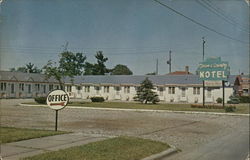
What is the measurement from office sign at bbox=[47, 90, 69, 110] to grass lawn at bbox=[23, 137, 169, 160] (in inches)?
43.8

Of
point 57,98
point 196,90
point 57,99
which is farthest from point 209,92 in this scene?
point 57,98

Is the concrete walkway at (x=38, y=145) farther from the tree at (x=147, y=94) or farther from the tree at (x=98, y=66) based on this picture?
the tree at (x=147, y=94)

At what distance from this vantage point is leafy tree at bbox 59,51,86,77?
434 centimetres

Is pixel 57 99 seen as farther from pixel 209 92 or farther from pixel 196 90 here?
pixel 196 90

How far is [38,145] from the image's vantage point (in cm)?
614

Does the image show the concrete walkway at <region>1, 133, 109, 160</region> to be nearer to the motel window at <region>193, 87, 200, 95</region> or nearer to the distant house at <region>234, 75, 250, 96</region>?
the distant house at <region>234, 75, 250, 96</region>

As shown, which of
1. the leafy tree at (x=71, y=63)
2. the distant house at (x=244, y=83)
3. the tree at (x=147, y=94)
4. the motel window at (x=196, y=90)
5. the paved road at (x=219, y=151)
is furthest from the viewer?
the motel window at (x=196, y=90)

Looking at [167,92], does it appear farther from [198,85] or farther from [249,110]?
[249,110]

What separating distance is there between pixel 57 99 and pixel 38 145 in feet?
3.30

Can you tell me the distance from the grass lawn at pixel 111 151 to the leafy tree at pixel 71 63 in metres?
1.37

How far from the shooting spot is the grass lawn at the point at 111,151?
5.10 metres

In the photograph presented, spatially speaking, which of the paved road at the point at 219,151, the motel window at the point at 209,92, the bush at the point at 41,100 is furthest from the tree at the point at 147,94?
the bush at the point at 41,100

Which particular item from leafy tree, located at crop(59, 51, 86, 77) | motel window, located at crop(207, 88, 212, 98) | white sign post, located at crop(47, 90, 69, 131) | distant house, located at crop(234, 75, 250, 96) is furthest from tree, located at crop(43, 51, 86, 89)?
motel window, located at crop(207, 88, 212, 98)

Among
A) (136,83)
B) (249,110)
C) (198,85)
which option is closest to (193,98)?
(198,85)
